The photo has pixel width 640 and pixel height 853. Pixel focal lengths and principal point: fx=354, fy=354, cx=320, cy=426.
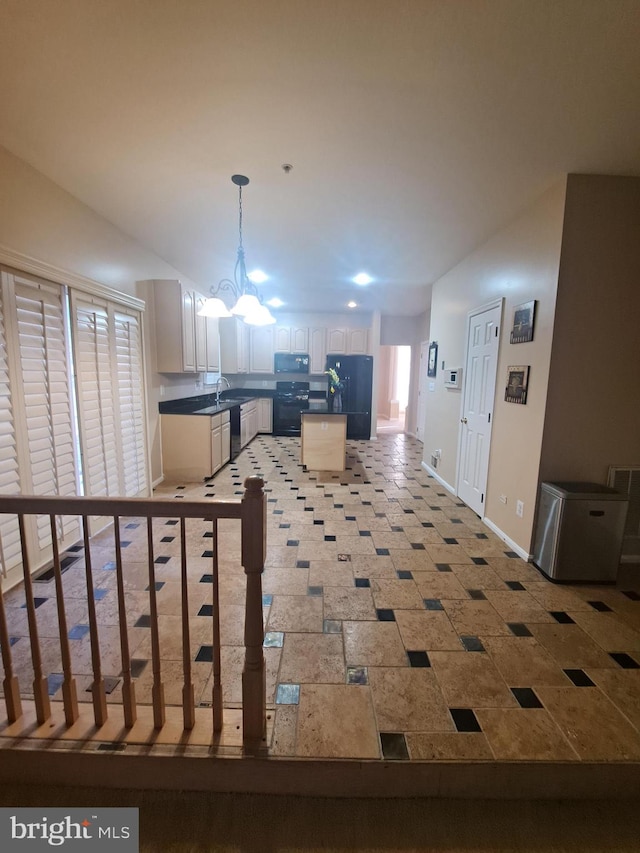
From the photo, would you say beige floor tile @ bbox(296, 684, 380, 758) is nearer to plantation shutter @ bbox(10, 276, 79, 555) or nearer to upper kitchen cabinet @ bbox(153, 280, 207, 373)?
plantation shutter @ bbox(10, 276, 79, 555)

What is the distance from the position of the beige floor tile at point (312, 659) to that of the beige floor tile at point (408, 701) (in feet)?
0.58

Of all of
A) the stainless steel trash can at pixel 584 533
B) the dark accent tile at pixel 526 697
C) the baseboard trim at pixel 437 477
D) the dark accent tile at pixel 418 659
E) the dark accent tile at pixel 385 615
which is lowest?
the dark accent tile at pixel 526 697

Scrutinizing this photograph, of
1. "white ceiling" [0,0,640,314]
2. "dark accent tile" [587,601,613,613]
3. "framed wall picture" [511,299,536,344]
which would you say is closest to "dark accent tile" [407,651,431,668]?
"dark accent tile" [587,601,613,613]

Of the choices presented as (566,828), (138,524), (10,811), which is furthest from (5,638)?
(566,828)

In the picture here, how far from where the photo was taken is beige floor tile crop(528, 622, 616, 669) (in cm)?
178

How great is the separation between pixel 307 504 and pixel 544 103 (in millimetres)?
3430

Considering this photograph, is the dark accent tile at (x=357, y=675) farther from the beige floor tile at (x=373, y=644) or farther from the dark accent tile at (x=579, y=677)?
the dark accent tile at (x=579, y=677)

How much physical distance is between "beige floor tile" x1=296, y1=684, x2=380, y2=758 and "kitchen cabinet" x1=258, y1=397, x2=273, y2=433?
6.17m

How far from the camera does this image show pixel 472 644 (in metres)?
1.89

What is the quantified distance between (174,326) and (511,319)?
3589 mm

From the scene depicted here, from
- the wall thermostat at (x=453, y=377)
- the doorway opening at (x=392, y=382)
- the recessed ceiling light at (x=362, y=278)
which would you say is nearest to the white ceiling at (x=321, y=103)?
the wall thermostat at (x=453, y=377)

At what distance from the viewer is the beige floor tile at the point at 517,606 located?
2.11 m

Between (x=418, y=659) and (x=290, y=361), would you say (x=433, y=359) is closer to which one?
(x=290, y=361)

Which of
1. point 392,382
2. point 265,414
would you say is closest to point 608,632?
point 265,414
